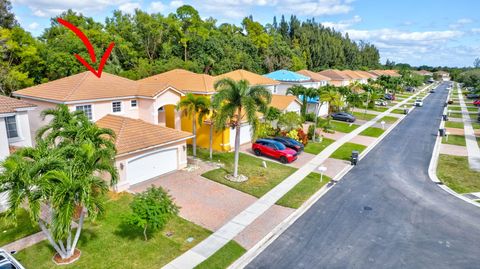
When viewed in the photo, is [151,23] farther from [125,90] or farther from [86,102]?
[86,102]

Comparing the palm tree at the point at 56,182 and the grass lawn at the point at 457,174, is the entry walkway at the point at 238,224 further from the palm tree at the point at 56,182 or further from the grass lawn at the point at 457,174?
the grass lawn at the point at 457,174

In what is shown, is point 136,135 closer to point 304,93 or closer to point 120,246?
point 120,246

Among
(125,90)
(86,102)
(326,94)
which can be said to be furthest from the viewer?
(326,94)

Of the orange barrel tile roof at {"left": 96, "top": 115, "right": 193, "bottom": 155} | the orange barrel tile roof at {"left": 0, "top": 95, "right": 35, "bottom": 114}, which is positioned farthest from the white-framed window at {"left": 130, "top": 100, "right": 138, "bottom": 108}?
the orange barrel tile roof at {"left": 0, "top": 95, "right": 35, "bottom": 114}

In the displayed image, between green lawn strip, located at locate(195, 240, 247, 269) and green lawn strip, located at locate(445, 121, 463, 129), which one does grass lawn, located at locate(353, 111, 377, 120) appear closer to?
green lawn strip, located at locate(445, 121, 463, 129)

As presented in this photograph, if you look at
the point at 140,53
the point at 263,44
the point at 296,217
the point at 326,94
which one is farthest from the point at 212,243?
the point at 263,44

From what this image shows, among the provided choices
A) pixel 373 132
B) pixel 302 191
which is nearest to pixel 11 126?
pixel 302 191
